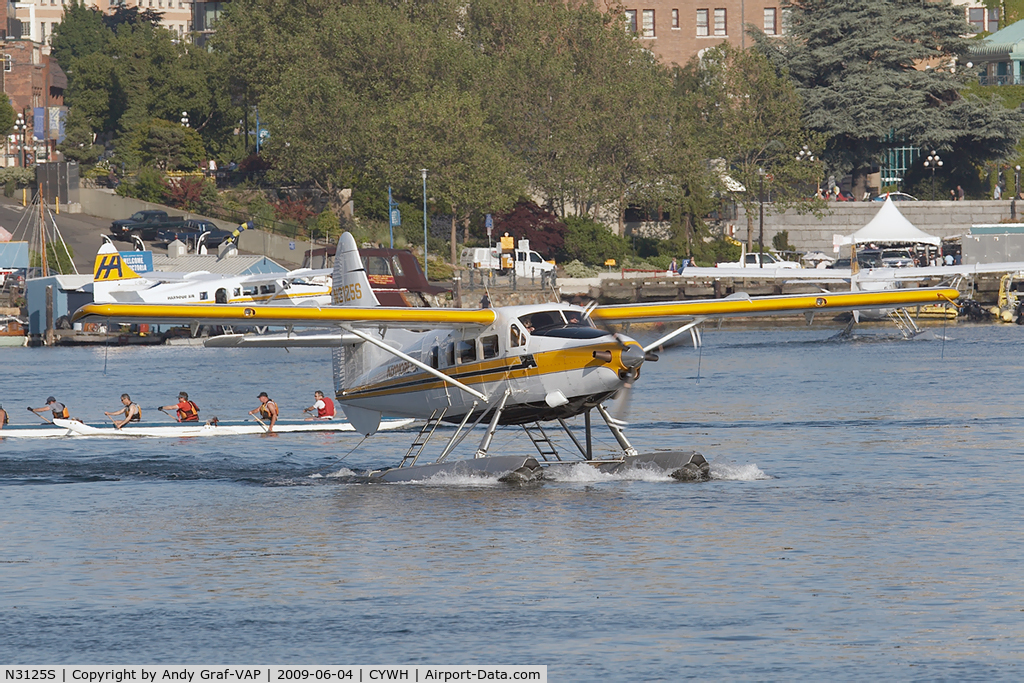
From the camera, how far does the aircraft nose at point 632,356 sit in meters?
20.1

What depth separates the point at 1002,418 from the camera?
34.5 m

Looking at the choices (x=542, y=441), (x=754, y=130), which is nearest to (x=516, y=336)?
(x=542, y=441)

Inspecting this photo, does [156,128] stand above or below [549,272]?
above

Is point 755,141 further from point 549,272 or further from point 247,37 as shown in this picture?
point 247,37

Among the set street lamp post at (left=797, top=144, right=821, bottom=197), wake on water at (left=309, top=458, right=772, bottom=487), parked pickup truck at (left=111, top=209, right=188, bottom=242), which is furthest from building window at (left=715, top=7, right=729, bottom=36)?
wake on water at (left=309, top=458, right=772, bottom=487)

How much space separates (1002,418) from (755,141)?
186 feet

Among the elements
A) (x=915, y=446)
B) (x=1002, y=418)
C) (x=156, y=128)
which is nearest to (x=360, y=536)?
(x=915, y=446)

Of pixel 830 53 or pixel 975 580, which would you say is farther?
pixel 830 53

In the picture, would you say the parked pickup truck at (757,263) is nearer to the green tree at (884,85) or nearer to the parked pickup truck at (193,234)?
the green tree at (884,85)

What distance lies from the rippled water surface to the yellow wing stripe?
2842mm

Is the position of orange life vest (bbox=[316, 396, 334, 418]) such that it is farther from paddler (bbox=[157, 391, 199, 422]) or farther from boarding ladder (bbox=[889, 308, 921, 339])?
boarding ladder (bbox=[889, 308, 921, 339])

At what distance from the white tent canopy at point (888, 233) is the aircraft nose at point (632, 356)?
54.7 metres

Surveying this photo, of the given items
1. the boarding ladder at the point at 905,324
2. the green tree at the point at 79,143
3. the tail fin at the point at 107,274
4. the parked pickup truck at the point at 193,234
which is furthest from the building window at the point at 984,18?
the tail fin at the point at 107,274

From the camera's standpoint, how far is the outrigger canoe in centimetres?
3061
